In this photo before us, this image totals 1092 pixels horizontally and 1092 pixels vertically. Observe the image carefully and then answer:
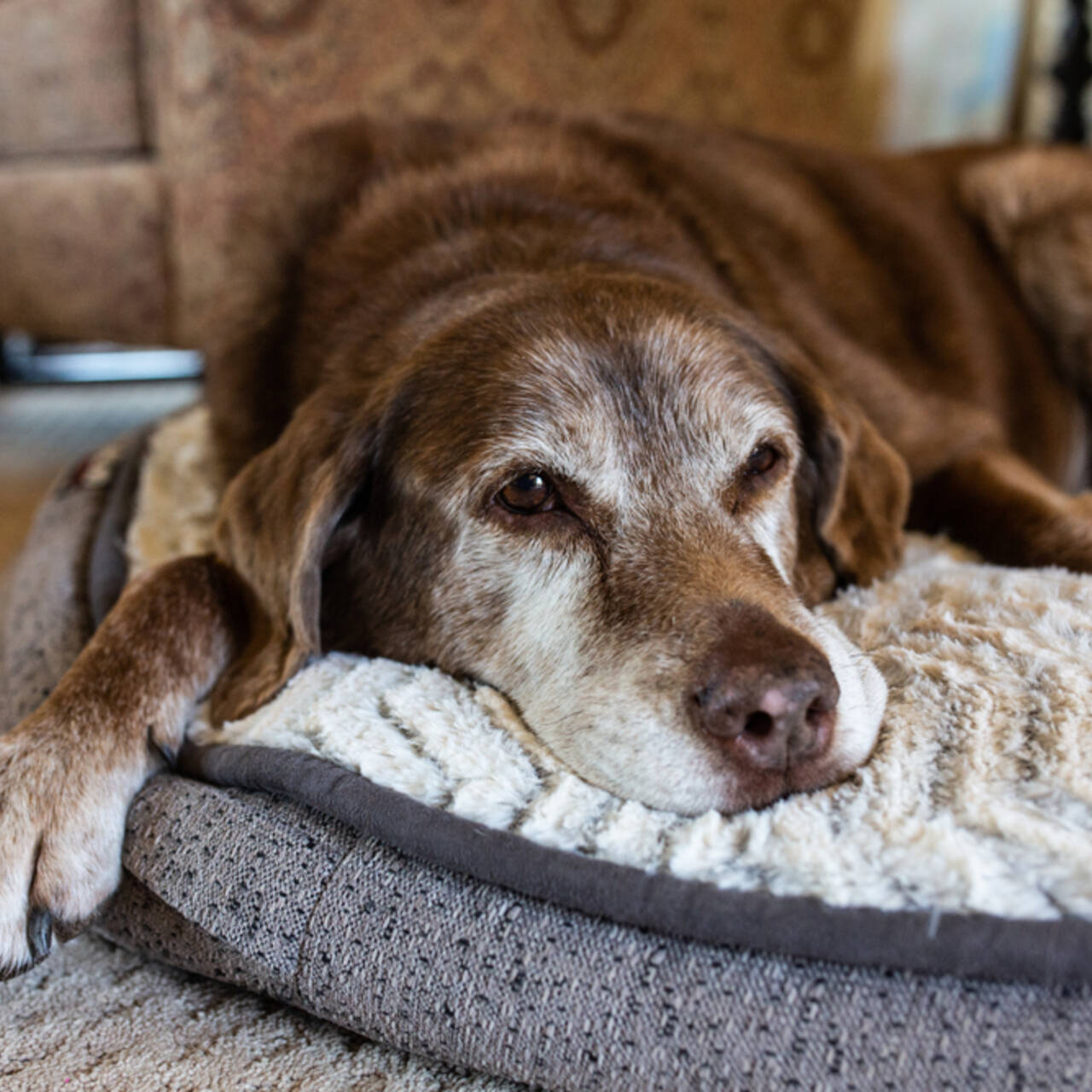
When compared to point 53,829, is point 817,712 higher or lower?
higher

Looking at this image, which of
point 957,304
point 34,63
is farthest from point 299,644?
point 34,63

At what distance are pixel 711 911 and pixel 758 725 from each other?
0.75 ft

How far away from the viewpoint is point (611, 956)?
125 cm

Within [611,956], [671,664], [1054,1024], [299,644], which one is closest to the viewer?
[1054,1024]

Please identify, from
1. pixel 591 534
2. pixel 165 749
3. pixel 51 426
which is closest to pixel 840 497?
pixel 591 534

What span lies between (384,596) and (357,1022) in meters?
0.64

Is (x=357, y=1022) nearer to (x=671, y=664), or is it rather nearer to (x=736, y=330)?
(x=671, y=664)

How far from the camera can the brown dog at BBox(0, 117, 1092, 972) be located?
4.70 ft

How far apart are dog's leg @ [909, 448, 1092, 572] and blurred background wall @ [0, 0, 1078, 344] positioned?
2.15m

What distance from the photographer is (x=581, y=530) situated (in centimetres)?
161

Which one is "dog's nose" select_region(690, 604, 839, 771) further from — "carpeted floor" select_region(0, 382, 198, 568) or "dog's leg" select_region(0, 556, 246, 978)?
"carpeted floor" select_region(0, 382, 198, 568)

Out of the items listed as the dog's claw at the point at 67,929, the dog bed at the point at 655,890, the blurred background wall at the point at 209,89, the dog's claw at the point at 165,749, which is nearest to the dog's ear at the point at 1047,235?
the blurred background wall at the point at 209,89

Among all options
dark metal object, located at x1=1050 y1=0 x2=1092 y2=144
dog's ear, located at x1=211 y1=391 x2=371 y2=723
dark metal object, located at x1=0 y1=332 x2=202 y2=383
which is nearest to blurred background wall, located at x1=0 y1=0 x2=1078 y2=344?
dark metal object, located at x1=0 y1=332 x2=202 y2=383

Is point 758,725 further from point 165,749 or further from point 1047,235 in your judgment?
point 1047,235
